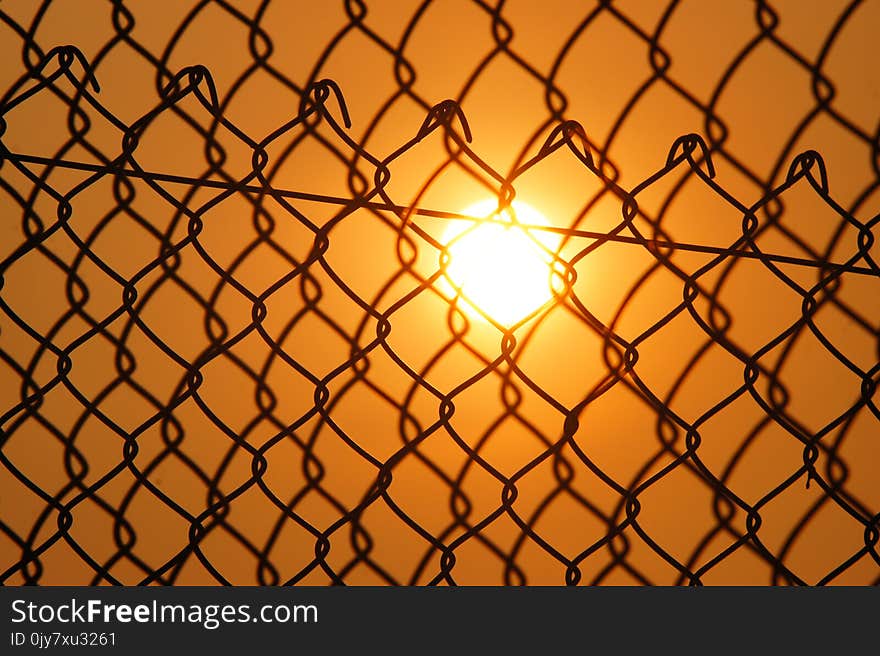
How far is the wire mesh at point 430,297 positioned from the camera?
3.95ft

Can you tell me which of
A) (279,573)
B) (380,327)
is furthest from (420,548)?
(380,327)

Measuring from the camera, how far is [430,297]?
1.23 metres

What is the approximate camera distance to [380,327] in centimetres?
121

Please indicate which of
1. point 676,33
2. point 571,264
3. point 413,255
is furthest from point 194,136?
point 676,33

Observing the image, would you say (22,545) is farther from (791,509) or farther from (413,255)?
(791,509)

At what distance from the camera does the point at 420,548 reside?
4.14 feet

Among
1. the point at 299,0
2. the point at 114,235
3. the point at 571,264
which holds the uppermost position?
the point at 299,0

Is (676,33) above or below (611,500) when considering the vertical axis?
above

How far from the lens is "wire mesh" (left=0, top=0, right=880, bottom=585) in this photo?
120 cm

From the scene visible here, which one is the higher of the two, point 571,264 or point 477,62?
point 477,62

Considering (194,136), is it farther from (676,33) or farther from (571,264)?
(676,33)

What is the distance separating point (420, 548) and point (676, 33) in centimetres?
67

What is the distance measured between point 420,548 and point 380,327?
27cm

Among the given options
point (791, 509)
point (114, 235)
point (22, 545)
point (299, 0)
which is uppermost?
point (299, 0)
